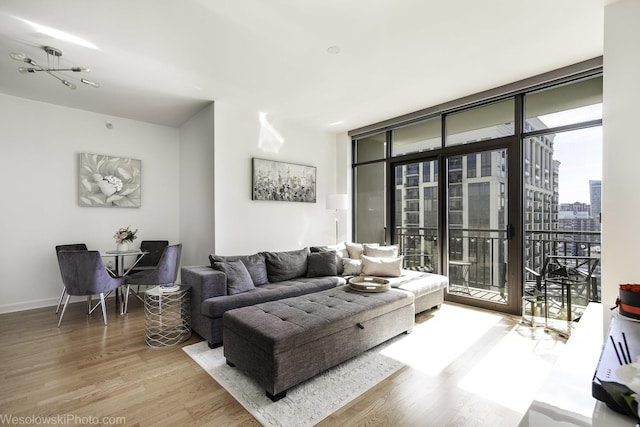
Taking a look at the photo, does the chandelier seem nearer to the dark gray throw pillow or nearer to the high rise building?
the dark gray throw pillow

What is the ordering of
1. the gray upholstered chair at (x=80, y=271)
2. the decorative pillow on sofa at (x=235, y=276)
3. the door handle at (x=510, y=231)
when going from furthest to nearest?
the door handle at (x=510, y=231) → the gray upholstered chair at (x=80, y=271) → the decorative pillow on sofa at (x=235, y=276)

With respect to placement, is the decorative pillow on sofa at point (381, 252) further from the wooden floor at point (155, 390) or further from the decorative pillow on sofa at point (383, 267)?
the wooden floor at point (155, 390)

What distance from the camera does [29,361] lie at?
100 inches

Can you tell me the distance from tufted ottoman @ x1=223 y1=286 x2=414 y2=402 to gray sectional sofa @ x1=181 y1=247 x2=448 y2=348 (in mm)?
429

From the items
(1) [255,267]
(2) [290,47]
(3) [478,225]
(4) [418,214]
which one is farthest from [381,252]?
(2) [290,47]

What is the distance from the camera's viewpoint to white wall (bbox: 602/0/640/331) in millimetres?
2236

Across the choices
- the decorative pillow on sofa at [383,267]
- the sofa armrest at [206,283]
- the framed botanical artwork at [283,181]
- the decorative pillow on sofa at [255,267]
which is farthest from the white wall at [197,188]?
the decorative pillow on sofa at [383,267]

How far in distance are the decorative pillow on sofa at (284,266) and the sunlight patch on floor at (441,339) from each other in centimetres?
156

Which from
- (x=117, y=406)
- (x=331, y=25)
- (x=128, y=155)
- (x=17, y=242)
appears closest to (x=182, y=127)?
(x=128, y=155)

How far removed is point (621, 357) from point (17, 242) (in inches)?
231

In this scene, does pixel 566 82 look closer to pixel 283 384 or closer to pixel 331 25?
pixel 331 25

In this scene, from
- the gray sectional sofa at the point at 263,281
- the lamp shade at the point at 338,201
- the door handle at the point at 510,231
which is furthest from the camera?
the lamp shade at the point at 338,201

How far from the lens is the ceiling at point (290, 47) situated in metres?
2.31

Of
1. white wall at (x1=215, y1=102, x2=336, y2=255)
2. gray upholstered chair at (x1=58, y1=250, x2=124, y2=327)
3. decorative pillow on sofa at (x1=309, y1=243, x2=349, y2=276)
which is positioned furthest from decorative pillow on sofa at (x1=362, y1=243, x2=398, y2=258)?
gray upholstered chair at (x1=58, y1=250, x2=124, y2=327)
